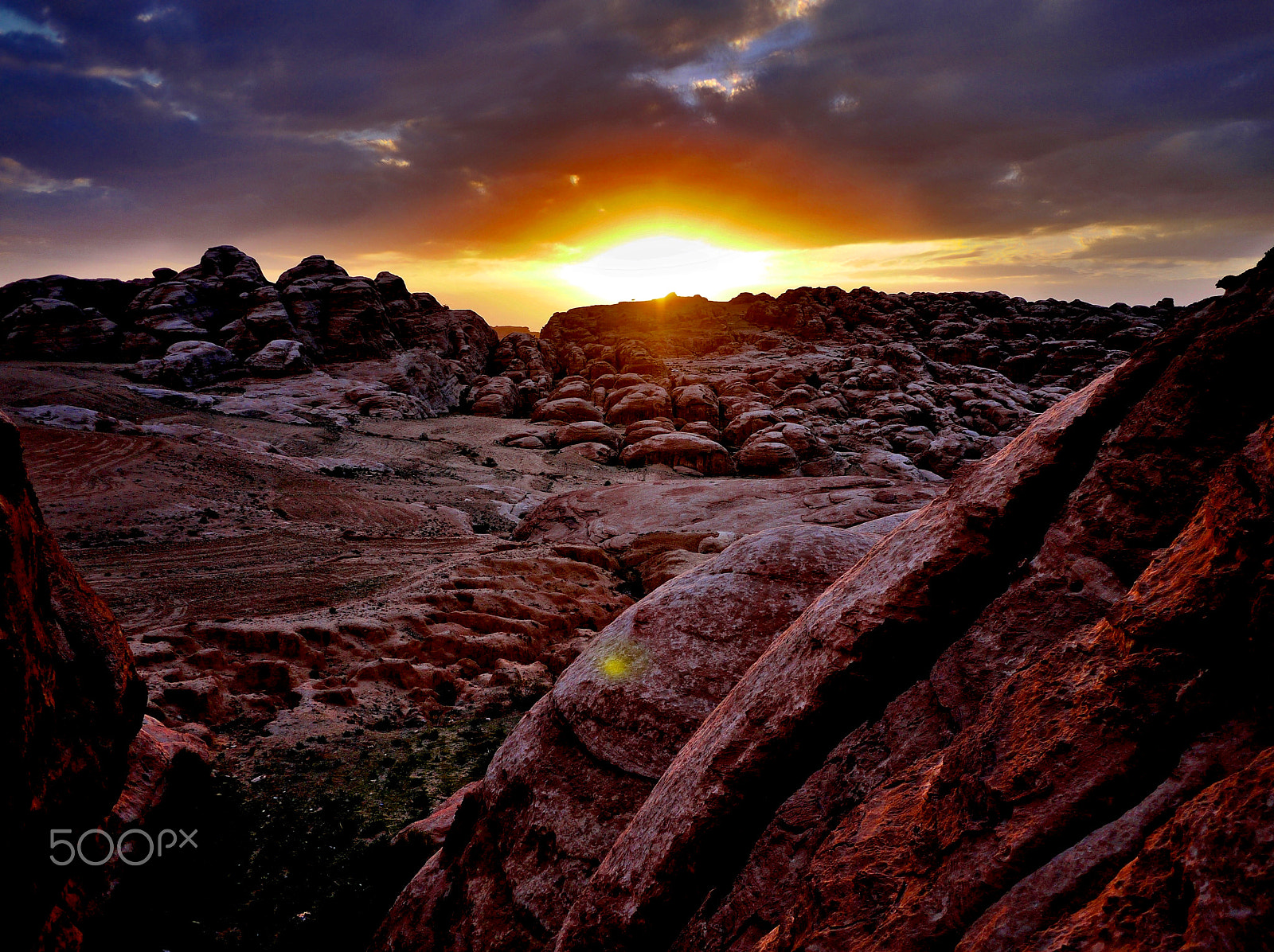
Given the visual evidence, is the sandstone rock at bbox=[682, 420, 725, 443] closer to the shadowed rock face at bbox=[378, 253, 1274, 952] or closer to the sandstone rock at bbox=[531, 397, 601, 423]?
the sandstone rock at bbox=[531, 397, 601, 423]

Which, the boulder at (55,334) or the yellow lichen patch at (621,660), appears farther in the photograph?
the boulder at (55,334)

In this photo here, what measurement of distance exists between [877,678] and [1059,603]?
1370mm

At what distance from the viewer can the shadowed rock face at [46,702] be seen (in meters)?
5.03

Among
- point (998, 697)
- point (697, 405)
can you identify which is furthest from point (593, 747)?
point (697, 405)

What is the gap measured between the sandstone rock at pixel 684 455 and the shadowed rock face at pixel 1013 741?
1537 inches

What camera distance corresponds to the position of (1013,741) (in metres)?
3.40

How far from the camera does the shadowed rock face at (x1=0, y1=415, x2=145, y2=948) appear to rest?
5.03 m

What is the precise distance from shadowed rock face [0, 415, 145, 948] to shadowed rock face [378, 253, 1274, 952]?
3866mm

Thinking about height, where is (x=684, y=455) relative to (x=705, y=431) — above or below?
below

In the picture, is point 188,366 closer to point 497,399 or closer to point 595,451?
point 497,399

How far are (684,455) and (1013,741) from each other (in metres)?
42.4

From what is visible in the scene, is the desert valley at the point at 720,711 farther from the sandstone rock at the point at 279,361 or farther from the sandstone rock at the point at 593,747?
Answer: the sandstone rock at the point at 279,361

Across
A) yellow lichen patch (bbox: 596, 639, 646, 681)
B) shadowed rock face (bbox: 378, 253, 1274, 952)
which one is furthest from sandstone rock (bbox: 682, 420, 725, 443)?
shadowed rock face (bbox: 378, 253, 1274, 952)

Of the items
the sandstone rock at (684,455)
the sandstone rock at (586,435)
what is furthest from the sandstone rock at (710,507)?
the sandstone rock at (586,435)
